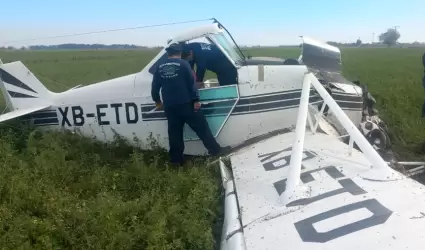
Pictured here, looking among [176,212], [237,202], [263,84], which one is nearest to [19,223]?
[176,212]

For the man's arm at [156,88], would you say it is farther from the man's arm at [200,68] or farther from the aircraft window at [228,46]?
the aircraft window at [228,46]

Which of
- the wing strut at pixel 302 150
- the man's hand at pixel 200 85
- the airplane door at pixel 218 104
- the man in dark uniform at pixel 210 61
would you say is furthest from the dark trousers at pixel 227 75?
the wing strut at pixel 302 150

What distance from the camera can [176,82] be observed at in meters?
5.72

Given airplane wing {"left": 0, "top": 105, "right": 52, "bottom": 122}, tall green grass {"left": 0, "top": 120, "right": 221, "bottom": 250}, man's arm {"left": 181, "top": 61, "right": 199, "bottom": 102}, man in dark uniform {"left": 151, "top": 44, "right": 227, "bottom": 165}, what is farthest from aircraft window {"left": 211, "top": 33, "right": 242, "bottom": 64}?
airplane wing {"left": 0, "top": 105, "right": 52, "bottom": 122}

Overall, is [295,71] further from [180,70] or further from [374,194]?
[374,194]

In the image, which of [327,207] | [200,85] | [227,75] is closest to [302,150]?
Answer: [327,207]

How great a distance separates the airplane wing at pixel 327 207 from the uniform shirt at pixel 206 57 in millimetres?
2048

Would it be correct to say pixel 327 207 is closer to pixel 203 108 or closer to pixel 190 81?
pixel 190 81

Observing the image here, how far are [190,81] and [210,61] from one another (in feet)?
2.57

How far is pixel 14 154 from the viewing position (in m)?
5.94

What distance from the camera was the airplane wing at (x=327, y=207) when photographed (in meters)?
2.66

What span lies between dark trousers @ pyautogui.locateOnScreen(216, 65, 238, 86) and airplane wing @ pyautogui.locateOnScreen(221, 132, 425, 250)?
5.76 ft

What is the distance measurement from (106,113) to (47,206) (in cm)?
246

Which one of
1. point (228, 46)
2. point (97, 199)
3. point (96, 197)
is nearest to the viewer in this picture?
point (97, 199)
